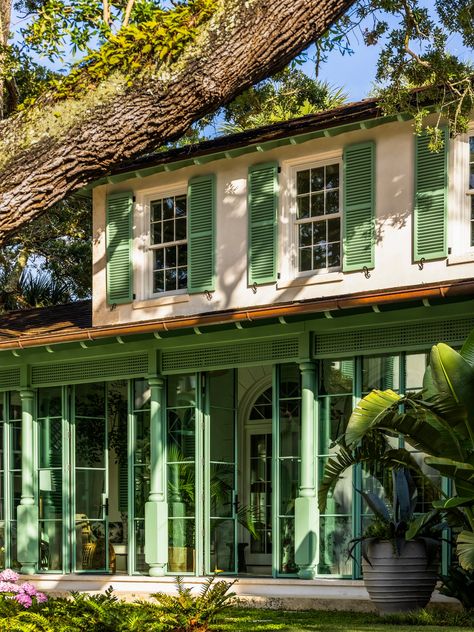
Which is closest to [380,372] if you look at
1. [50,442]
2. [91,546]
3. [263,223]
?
[263,223]

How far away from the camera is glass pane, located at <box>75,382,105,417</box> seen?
17.9 m

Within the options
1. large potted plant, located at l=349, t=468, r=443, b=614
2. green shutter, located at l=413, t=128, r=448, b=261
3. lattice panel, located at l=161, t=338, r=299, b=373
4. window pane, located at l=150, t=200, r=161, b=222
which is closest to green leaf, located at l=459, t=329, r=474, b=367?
large potted plant, located at l=349, t=468, r=443, b=614

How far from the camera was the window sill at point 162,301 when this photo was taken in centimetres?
1738

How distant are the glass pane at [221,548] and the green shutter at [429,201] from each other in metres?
4.66

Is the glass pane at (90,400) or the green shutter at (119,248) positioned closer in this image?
the glass pane at (90,400)

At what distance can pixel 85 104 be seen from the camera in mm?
4906

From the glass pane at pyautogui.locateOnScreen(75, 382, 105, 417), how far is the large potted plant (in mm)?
6041

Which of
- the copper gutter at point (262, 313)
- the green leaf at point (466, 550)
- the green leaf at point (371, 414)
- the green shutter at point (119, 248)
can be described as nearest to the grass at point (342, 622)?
the green leaf at point (466, 550)

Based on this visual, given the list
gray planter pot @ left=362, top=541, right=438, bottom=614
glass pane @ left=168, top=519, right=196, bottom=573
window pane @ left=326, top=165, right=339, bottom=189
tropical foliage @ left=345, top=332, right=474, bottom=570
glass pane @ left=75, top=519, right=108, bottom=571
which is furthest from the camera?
glass pane @ left=75, top=519, right=108, bottom=571

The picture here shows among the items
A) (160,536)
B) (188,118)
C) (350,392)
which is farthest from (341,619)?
(188,118)

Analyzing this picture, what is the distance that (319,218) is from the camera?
52.9 ft

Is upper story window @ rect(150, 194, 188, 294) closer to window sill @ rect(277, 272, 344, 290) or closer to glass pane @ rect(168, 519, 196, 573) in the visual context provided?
window sill @ rect(277, 272, 344, 290)

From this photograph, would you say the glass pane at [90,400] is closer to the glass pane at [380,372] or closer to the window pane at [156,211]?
the window pane at [156,211]

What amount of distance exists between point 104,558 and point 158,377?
2864mm
